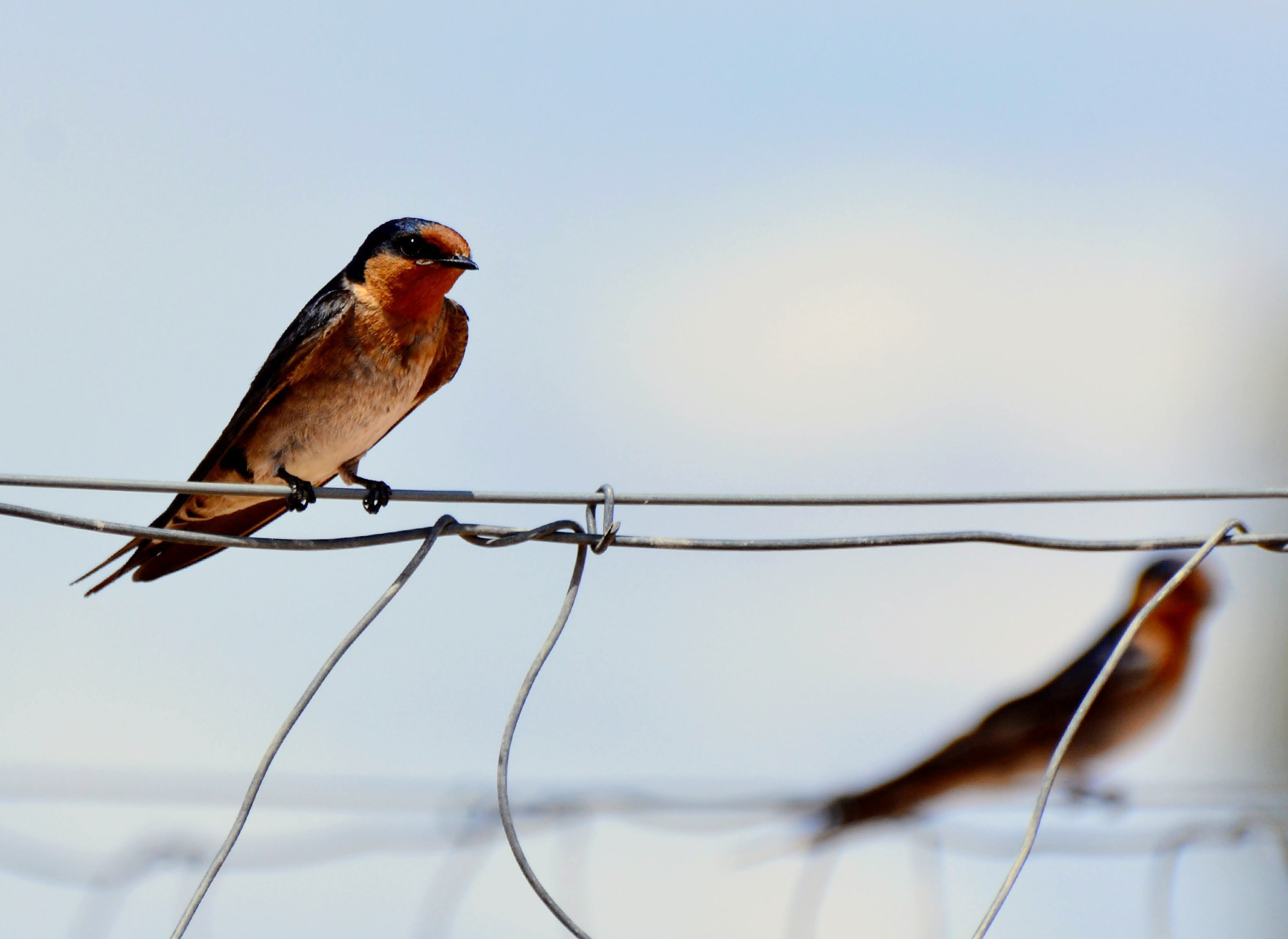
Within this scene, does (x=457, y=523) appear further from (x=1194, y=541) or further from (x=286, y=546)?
(x=1194, y=541)

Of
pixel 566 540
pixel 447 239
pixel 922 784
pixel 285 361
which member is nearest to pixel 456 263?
pixel 447 239

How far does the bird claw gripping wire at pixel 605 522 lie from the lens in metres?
2.17

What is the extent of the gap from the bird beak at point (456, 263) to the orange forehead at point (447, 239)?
0.02 metres

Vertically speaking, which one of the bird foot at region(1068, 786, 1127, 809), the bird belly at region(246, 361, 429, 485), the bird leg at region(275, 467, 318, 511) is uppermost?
the bird foot at region(1068, 786, 1127, 809)

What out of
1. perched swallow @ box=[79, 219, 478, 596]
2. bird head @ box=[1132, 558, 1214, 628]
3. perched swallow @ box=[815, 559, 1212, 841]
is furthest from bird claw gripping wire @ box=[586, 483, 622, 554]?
bird head @ box=[1132, 558, 1214, 628]

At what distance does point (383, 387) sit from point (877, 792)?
12.5 ft

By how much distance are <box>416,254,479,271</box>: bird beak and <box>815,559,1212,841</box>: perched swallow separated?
5394 millimetres

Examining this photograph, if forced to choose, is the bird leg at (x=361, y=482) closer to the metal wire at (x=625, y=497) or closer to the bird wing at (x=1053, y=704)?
the metal wire at (x=625, y=497)

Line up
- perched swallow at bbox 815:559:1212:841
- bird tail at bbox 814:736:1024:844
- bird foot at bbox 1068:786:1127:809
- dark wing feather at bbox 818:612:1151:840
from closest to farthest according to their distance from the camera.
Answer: bird tail at bbox 814:736:1024:844 < bird foot at bbox 1068:786:1127:809 < dark wing feather at bbox 818:612:1151:840 < perched swallow at bbox 815:559:1212:841

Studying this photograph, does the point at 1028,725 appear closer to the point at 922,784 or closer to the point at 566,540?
the point at 922,784

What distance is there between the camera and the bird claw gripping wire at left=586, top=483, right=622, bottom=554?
2.17 meters

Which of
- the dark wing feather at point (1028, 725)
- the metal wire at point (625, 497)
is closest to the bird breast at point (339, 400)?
the metal wire at point (625, 497)

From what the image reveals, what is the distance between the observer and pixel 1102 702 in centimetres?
940

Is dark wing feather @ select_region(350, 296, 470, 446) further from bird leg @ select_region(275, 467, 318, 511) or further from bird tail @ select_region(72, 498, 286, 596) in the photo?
bird tail @ select_region(72, 498, 286, 596)
